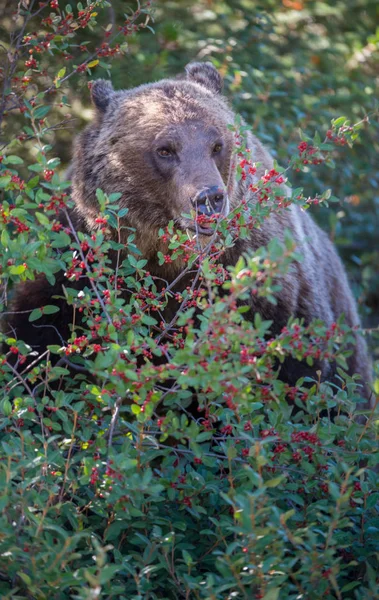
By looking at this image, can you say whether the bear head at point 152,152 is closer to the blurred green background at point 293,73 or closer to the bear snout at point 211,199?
the bear snout at point 211,199

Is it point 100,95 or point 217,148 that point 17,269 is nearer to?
point 217,148

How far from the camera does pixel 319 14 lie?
8.79 m

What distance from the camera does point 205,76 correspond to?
5.54 metres

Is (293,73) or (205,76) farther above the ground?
(205,76)

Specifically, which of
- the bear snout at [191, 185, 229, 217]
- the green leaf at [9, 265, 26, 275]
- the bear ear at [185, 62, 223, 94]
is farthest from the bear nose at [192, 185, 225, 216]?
the bear ear at [185, 62, 223, 94]

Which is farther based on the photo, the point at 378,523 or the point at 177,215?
the point at 177,215

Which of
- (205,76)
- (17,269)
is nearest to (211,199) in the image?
(17,269)

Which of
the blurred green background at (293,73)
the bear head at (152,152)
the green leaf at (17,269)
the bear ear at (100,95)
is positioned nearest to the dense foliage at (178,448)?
the green leaf at (17,269)

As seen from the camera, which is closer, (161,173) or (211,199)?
(211,199)

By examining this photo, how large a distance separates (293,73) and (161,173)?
3.60m

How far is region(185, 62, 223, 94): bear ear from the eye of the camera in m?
5.53

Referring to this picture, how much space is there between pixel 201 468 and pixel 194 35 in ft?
16.8

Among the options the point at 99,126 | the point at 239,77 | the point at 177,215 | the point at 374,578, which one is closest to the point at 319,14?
the point at 239,77

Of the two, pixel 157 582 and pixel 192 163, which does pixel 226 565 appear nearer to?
pixel 157 582
